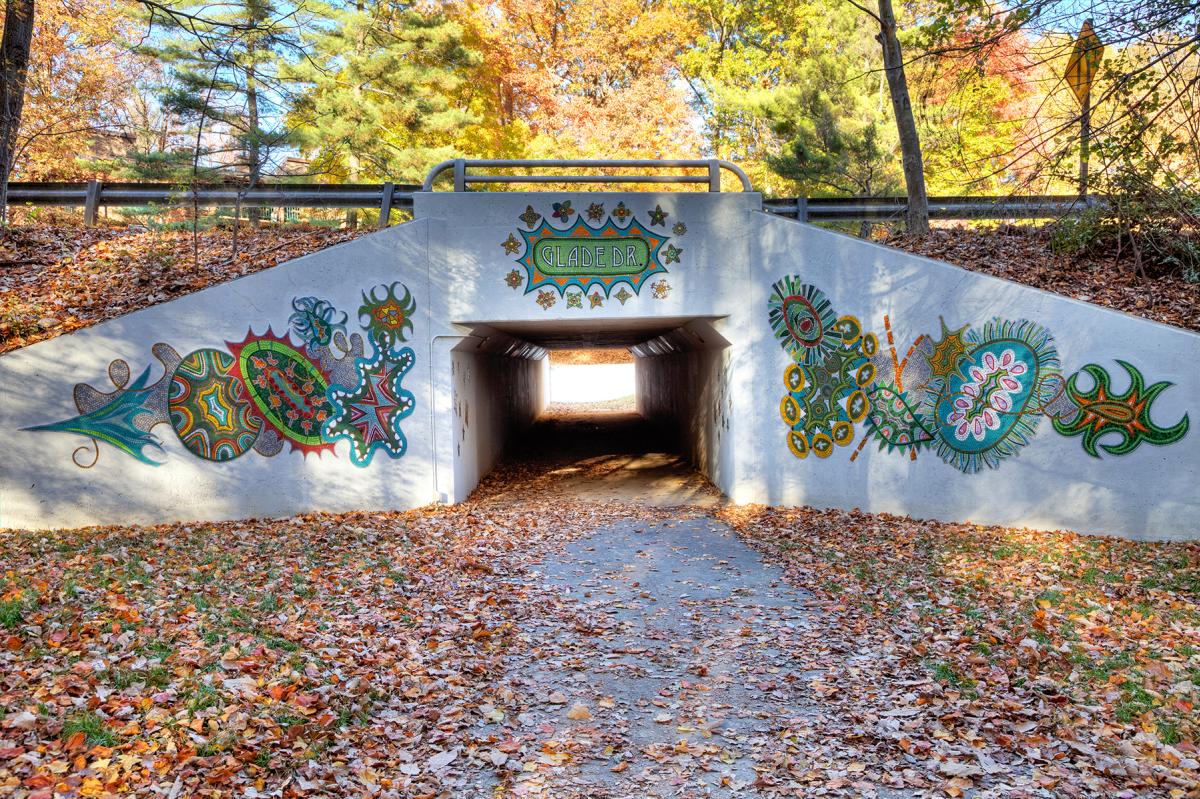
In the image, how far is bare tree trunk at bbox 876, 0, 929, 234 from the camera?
13016mm

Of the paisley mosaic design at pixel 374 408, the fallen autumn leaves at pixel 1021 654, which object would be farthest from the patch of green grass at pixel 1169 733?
the paisley mosaic design at pixel 374 408

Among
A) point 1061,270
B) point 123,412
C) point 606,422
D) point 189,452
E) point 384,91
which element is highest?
point 384,91

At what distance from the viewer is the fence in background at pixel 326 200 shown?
13.3 meters

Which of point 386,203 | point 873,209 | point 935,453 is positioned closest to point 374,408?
point 386,203

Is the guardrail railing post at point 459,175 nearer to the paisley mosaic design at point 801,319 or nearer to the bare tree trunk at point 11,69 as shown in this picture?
the paisley mosaic design at point 801,319

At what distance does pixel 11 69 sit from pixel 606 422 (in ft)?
56.1

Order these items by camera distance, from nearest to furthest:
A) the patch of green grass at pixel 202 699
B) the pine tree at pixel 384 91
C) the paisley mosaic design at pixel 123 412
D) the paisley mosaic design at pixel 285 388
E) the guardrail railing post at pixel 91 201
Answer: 1. the patch of green grass at pixel 202 699
2. the paisley mosaic design at pixel 123 412
3. the paisley mosaic design at pixel 285 388
4. the guardrail railing post at pixel 91 201
5. the pine tree at pixel 384 91

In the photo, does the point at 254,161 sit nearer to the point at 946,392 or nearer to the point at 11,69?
the point at 11,69

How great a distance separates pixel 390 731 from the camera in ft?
16.2

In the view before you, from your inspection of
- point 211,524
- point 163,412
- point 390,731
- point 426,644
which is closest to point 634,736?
point 390,731

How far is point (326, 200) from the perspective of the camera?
13.5 m

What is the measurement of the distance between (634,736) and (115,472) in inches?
327

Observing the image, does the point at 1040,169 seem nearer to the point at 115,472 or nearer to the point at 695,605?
the point at 695,605

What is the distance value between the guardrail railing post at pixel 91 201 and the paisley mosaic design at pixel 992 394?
1362 cm
